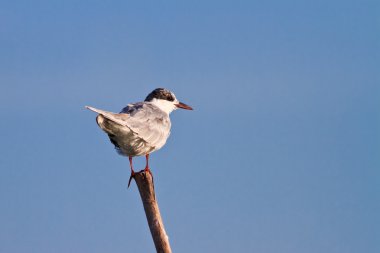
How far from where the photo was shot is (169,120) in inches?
479

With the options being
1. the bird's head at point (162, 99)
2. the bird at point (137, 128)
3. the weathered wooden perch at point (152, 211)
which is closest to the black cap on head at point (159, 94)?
the bird's head at point (162, 99)

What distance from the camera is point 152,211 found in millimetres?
9070

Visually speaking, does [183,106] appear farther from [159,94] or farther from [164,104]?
[159,94]

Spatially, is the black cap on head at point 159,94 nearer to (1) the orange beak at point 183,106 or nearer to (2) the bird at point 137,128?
(2) the bird at point 137,128

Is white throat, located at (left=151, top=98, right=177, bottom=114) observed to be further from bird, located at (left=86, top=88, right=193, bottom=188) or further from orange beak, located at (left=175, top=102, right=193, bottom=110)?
orange beak, located at (left=175, top=102, right=193, bottom=110)

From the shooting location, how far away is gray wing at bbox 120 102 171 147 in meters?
10.8

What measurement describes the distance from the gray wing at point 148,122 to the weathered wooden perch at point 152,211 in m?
1.09

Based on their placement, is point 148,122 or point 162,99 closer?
point 148,122

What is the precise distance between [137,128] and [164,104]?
2052mm

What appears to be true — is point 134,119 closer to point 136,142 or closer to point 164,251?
point 136,142

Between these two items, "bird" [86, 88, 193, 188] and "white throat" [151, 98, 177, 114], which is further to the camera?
"white throat" [151, 98, 177, 114]

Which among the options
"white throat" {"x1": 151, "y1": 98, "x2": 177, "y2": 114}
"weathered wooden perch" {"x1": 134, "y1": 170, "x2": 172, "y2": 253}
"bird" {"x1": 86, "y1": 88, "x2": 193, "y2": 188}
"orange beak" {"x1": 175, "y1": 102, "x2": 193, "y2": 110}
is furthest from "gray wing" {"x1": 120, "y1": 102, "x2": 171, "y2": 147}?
"orange beak" {"x1": 175, "y1": 102, "x2": 193, "y2": 110}

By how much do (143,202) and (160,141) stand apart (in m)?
2.30

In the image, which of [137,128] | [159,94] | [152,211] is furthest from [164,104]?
[152,211]
